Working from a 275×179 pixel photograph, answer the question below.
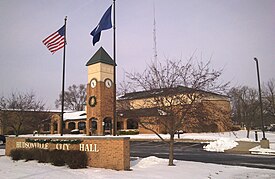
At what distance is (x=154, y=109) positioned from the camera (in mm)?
12578

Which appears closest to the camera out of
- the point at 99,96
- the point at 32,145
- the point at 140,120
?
the point at 140,120

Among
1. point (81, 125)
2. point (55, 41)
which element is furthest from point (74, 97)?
point (55, 41)

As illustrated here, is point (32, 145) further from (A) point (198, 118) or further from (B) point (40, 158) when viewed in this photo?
(A) point (198, 118)

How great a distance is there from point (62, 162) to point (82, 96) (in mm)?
73413

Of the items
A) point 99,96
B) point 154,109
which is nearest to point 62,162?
point 154,109

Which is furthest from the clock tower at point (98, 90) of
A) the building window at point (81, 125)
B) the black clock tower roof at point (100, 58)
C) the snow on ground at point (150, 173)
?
the snow on ground at point (150, 173)

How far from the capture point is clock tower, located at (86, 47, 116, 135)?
146 ft

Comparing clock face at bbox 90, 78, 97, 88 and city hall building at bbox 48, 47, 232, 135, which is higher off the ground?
clock face at bbox 90, 78, 97, 88

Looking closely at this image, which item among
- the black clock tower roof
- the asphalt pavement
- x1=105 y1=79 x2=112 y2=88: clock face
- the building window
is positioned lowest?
the asphalt pavement

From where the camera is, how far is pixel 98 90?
45281 millimetres

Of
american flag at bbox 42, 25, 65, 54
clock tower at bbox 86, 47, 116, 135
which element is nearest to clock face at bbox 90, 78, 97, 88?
clock tower at bbox 86, 47, 116, 135

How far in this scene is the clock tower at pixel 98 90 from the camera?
146 ft

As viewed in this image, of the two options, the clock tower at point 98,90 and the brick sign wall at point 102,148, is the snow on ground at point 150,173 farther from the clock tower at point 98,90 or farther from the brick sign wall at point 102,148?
the clock tower at point 98,90

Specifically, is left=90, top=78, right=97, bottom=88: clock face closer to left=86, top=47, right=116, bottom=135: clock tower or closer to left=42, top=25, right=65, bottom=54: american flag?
left=86, top=47, right=116, bottom=135: clock tower
